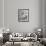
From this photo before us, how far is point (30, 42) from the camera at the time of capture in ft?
5.66

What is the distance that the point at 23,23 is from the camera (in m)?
1.73

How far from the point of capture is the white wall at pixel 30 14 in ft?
5.66

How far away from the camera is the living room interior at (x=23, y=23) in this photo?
5.60 ft

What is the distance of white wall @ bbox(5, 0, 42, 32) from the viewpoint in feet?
5.66

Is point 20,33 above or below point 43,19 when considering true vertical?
below

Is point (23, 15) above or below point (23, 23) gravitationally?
above

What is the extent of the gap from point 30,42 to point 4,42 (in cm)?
39

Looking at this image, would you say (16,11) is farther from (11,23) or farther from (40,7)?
(40,7)

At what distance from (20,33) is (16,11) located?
34 cm

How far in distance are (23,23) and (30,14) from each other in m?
0.17

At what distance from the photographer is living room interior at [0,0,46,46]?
171cm

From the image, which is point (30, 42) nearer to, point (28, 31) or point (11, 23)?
point (28, 31)

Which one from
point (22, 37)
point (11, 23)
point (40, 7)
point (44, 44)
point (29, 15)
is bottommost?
point (44, 44)

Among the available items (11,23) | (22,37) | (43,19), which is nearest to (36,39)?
(22,37)
